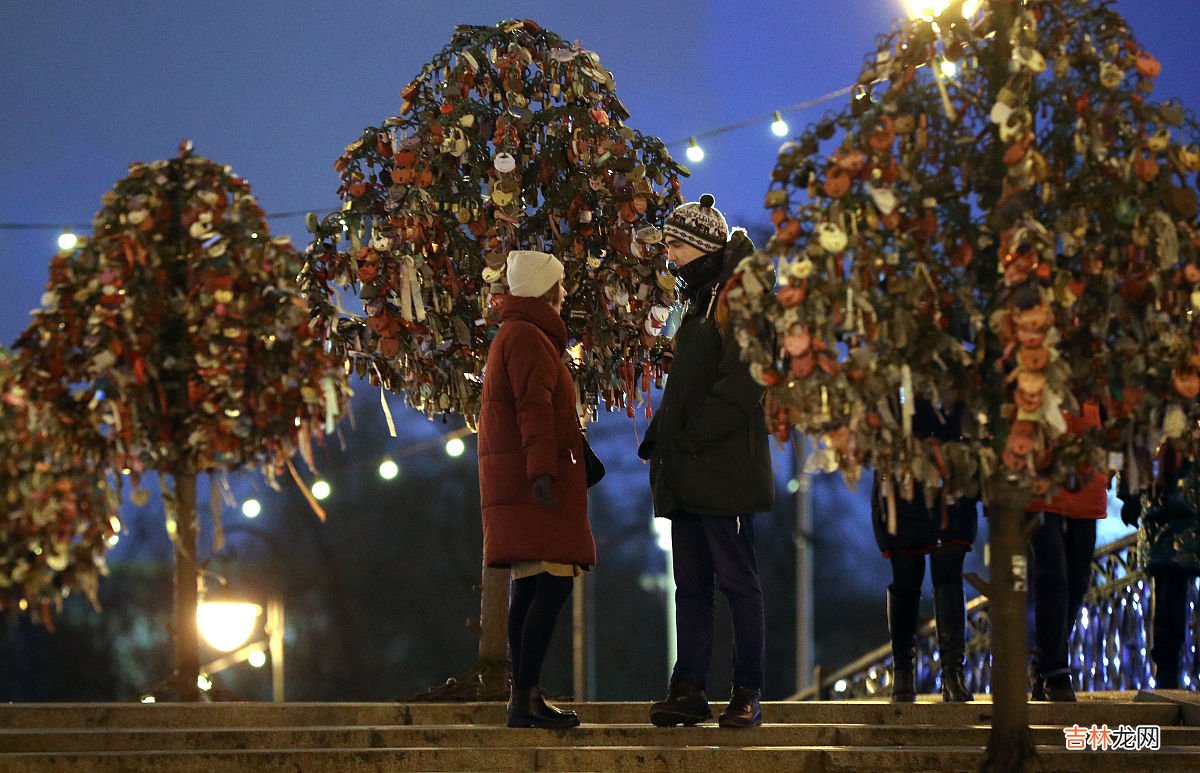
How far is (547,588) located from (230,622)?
340 inches

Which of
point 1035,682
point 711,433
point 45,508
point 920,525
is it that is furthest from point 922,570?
point 45,508

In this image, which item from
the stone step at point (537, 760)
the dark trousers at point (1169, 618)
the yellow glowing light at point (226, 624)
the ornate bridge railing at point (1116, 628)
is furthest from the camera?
the yellow glowing light at point (226, 624)

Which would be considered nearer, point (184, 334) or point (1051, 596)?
point (184, 334)

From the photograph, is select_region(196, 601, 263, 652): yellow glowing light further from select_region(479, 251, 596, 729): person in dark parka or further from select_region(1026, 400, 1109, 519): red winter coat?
select_region(1026, 400, 1109, 519): red winter coat

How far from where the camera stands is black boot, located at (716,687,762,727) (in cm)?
635

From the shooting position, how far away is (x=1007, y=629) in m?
5.55

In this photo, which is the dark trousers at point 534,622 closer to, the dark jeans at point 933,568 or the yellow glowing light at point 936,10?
the dark jeans at point 933,568

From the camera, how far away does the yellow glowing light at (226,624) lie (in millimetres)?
14477

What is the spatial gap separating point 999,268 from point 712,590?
191cm

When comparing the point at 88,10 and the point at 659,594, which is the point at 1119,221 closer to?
the point at 659,594

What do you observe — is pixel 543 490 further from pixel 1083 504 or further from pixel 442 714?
pixel 1083 504

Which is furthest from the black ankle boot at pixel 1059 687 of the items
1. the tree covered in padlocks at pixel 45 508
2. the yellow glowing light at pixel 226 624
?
the yellow glowing light at pixel 226 624

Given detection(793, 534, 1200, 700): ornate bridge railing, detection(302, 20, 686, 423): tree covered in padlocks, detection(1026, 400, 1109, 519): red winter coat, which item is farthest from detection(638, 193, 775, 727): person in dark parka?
detection(793, 534, 1200, 700): ornate bridge railing

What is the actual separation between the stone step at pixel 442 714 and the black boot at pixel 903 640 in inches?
19.1
